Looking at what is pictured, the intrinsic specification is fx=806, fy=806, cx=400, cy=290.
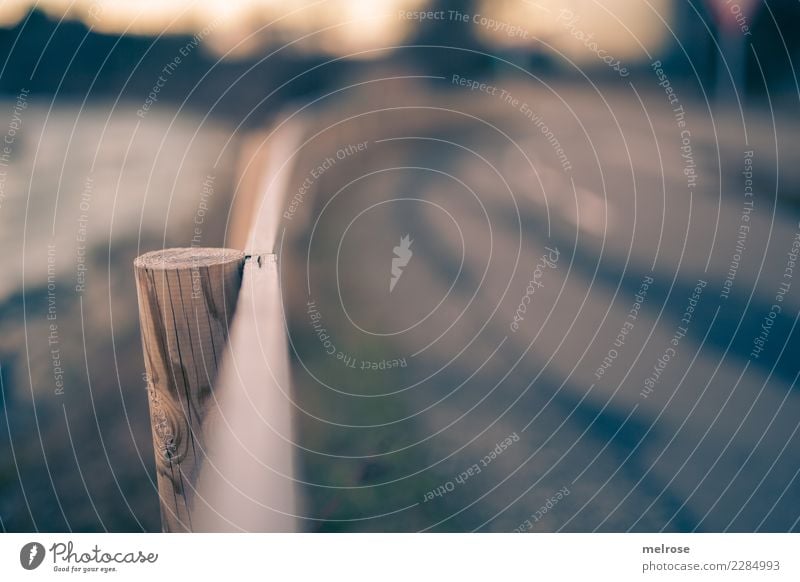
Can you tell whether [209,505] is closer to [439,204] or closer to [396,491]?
[396,491]

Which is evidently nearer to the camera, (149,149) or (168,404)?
(168,404)

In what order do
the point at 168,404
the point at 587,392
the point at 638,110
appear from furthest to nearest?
the point at 587,392, the point at 638,110, the point at 168,404

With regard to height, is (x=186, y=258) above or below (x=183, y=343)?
above

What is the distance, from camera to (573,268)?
1.71m

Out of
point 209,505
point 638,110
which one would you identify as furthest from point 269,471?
point 638,110

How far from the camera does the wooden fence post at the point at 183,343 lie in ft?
4.61

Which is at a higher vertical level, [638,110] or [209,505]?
[638,110]

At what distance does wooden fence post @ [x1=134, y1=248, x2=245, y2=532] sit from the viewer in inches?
55.3

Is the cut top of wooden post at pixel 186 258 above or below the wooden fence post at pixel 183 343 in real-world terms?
above

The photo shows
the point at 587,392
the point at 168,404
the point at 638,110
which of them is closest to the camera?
the point at 168,404

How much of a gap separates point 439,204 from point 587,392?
0.52 metres

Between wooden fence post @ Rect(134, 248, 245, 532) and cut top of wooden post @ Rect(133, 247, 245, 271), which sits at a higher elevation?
cut top of wooden post @ Rect(133, 247, 245, 271)

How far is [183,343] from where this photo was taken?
1.45 meters
